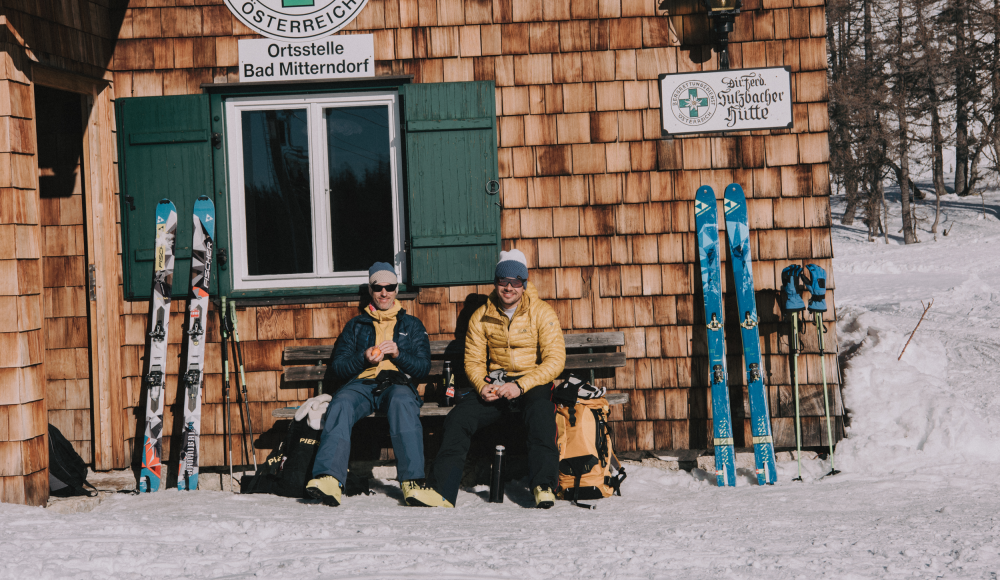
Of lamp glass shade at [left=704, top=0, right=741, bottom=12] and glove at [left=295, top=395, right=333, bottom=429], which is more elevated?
lamp glass shade at [left=704, top=0, right=741, bottom=12]

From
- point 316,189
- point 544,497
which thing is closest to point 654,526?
point 544,497

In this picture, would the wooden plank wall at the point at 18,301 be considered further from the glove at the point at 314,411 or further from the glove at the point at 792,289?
the glove at the point at 792,289

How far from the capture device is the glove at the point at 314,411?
4047 mm

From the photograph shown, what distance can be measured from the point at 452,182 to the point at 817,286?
2.19 m

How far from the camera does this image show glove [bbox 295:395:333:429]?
159 inches

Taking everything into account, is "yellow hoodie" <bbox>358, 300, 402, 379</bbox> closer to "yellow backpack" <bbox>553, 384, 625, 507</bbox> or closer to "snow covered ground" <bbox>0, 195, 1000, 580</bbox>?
"snow covered ground" <bbox>0, 195, 1000, 580</bbox>

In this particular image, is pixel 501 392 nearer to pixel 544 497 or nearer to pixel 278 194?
pixel 544 497

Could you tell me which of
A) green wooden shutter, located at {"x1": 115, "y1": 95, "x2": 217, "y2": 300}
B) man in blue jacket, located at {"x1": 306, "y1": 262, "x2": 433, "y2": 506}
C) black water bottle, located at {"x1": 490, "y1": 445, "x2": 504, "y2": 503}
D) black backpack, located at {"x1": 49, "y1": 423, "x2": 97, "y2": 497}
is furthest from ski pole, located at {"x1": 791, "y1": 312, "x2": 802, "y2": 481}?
black backpack, located at {"x1": 49, "y1": 423, "x2": 97, "y2": 497}

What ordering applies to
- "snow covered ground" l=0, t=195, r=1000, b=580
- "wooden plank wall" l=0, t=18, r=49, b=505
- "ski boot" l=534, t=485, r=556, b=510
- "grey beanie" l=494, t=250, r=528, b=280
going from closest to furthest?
"snow covered ground" l=0, t=195, r=1000, b=580 < "wooden plank wall" l=0, t=18, r=49, b=505 < "ski boot" l=534, t=485, r=556, b=510 < "grey beanie" l=494, t=250, r=528, b=280

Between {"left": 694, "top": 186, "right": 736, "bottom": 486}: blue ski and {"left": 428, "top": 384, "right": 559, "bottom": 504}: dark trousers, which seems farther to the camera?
{"left": 694, "top": 186, "right": 736, "bottom": 486}: blue ski

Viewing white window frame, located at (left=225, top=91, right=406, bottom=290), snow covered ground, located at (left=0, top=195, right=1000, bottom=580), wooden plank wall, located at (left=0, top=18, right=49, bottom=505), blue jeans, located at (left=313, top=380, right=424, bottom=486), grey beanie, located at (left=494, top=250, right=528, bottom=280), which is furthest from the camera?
white window frame, located at (left=225, top=91, right=406, bottom=290)

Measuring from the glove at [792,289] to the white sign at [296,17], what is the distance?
2945mm

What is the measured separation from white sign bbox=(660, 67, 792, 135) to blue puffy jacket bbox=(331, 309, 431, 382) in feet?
6.24

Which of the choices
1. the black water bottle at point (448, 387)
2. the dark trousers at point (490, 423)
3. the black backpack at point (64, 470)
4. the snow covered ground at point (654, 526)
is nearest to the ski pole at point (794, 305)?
the snow covered ground at point (654, 526)
